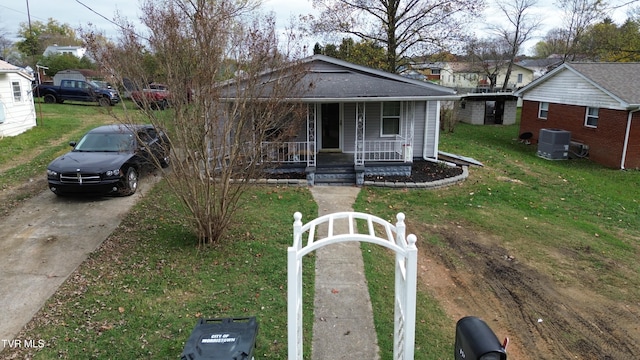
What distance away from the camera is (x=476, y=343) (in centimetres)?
344

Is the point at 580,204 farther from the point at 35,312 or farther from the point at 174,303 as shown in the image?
the point at 35,312

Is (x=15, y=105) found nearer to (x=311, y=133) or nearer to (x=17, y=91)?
(x=17, y=91)

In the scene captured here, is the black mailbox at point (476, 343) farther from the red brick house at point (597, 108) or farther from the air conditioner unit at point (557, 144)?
the air conditioner unit at point (557, 144)

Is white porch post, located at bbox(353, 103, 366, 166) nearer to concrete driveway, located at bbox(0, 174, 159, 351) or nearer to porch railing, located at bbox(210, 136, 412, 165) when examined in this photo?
porch railing, located at bbox(210, 136, 412, 165)

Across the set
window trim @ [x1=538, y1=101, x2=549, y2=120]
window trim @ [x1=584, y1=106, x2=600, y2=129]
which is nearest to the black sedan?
window trim @ [x1=584, y1=106, x2=600, y2=129]

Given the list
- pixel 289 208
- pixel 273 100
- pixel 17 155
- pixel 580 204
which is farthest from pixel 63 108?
pixel 580 204

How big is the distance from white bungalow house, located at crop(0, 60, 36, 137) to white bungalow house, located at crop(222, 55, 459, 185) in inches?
412

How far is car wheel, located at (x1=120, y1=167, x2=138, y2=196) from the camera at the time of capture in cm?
983

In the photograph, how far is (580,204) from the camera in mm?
11773

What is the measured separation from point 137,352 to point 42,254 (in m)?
3.51

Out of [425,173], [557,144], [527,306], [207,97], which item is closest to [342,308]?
[527,306]

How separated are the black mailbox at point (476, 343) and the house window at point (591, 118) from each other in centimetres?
1799

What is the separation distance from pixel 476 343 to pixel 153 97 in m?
5.93

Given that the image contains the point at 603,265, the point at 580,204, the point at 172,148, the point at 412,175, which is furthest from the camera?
the point at 412,175
